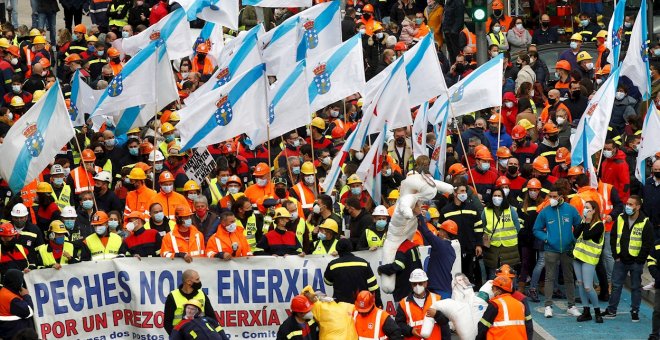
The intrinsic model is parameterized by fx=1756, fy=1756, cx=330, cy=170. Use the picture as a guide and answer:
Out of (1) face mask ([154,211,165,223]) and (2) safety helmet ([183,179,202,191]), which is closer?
(1) face mask ([154,211,165,223])

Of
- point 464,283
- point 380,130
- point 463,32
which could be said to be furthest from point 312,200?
point 463,32

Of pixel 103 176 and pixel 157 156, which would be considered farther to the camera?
pixel 157 156

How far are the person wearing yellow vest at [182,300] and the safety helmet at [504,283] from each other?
3.01 metres

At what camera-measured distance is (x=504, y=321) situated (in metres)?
18.1

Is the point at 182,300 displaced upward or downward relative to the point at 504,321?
upward

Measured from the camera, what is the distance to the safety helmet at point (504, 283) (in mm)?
18281

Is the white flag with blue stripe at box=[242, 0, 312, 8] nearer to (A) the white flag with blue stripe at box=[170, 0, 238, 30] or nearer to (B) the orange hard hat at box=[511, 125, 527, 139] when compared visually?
(A) the white flag with blue stripe at box=[170, 0, 238, 30]

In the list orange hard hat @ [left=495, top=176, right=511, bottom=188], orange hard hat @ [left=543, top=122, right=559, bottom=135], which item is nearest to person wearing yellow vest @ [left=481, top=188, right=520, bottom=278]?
orange hard hat @ [left=495, top=176, right=511, bottom=188]

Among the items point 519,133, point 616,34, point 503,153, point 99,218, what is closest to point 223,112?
point 99,218

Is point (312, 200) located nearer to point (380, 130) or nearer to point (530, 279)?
point (380, 130)

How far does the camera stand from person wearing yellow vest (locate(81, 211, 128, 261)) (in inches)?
822

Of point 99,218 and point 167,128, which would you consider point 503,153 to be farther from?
point 99,218

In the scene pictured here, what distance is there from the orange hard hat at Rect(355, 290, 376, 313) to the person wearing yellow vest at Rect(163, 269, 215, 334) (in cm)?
159

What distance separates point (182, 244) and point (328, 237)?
1.77 metres
